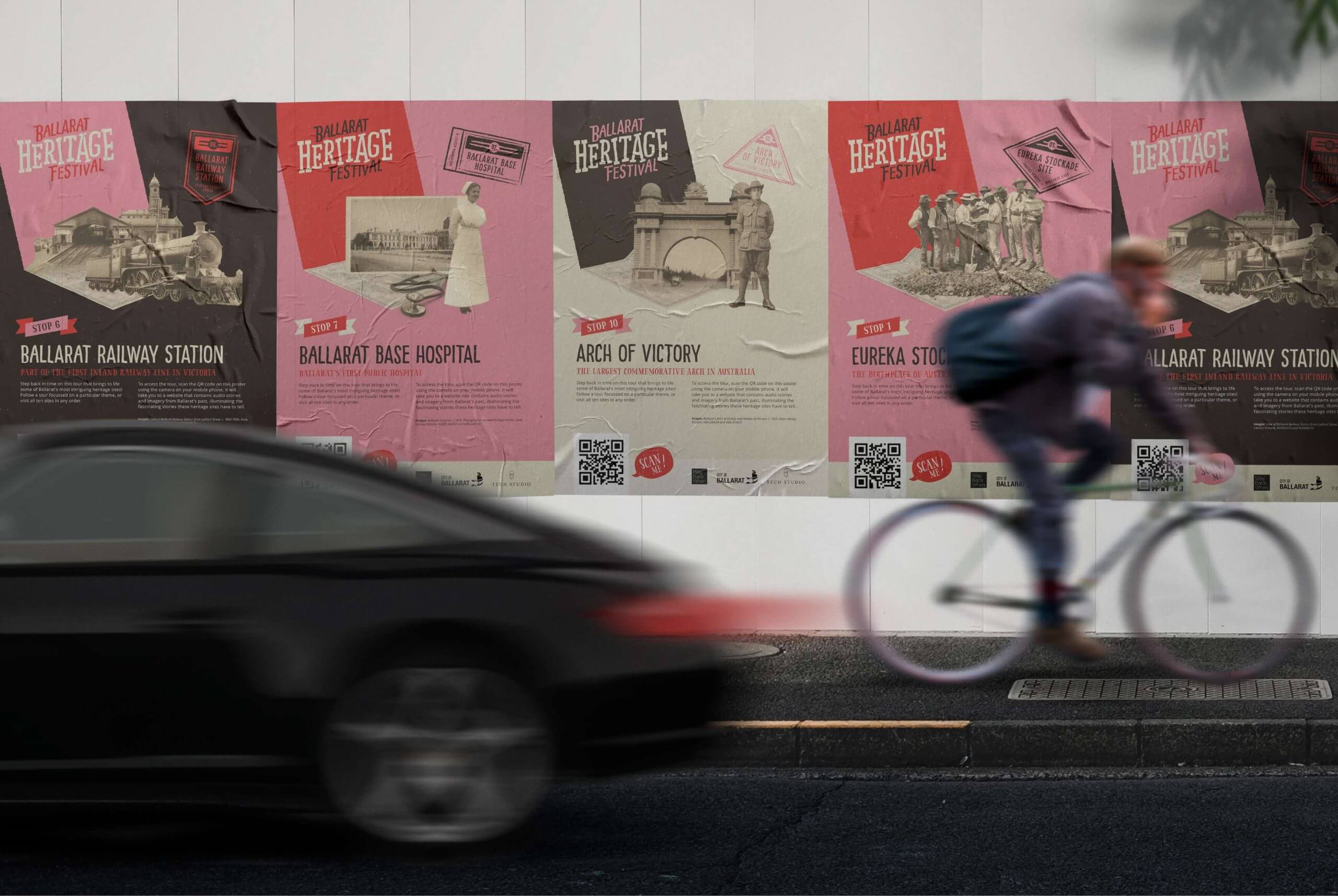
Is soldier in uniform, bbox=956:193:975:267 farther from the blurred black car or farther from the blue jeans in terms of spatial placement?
the blue jeans

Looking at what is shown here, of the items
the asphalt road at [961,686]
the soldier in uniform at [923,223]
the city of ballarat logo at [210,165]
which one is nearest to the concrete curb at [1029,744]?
the asphalt road at [961,686]

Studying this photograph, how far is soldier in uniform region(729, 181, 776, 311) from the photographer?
30.4 feet

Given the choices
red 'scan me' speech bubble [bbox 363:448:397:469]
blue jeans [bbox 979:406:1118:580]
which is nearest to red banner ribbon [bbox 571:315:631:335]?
red 'scan me' speech bubble [bbox 363:448:397:469]

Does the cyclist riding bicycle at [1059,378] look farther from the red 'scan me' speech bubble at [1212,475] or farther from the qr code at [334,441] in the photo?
the qr code at [334,441]

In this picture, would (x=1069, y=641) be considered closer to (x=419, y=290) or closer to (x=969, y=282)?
(x=969, y=282)

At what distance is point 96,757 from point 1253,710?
17.1 ft

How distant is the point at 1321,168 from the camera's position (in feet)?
29.5

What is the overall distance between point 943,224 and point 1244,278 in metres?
1.80

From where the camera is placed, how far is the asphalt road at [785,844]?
16.5 feet

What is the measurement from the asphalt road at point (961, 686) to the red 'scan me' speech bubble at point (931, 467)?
3.19 feet

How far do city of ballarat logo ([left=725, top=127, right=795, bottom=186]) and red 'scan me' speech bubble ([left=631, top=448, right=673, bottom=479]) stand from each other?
69.7 inches

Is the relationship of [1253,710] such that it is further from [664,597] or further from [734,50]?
[734,50]

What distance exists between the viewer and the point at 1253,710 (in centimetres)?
703

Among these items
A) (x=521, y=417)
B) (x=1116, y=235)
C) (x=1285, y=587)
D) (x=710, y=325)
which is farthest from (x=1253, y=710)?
(x=521, y=417)
